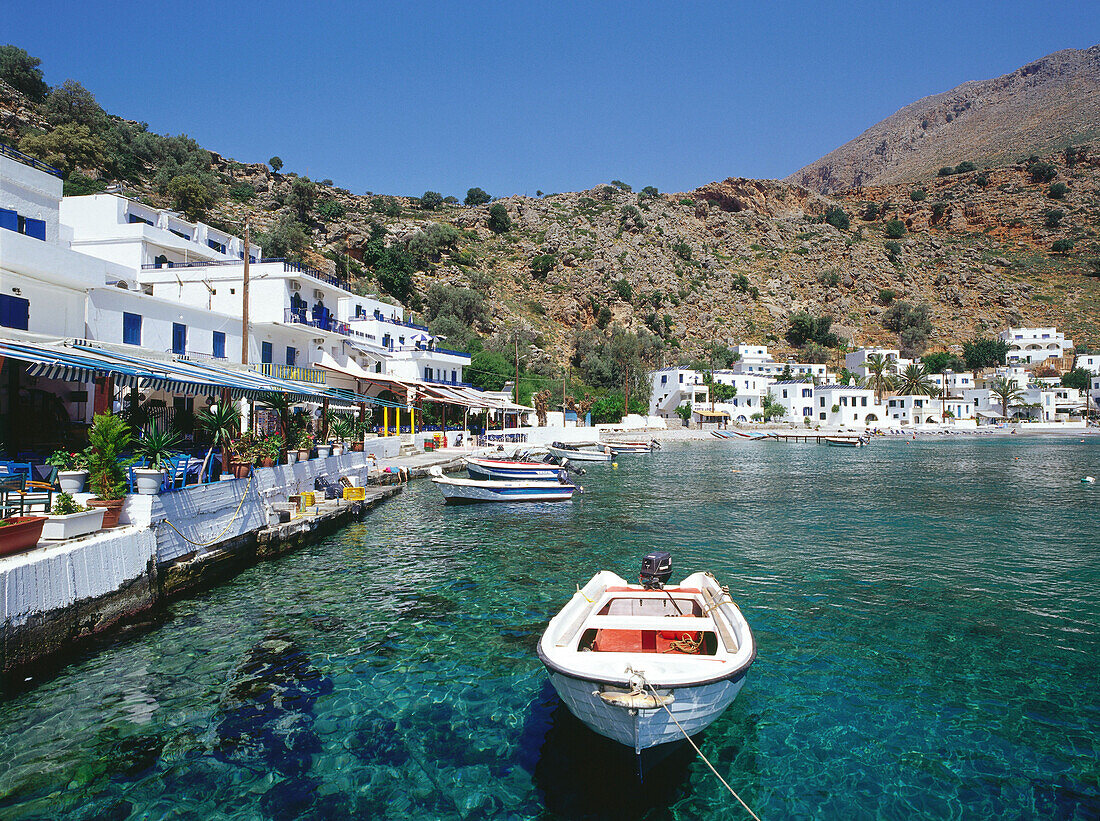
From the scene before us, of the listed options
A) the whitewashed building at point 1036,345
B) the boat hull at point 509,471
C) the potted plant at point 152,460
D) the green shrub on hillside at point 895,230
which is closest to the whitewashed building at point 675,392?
the boat hull at point 509,471

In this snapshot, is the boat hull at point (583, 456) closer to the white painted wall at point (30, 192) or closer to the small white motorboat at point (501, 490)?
the small white motorboat at point (501, 490)

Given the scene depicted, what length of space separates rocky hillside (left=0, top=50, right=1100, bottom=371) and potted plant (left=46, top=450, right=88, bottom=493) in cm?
6246

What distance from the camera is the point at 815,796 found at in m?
6.01

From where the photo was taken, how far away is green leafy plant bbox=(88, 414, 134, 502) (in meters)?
9.53

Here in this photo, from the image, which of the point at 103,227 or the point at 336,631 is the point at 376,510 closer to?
the point at 336,631

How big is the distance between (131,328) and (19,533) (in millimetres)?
17411

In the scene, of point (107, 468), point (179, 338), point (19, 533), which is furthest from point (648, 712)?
point (179, 338)

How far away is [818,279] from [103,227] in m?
124

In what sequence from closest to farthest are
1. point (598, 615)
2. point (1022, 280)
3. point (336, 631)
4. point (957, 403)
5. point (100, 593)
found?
point (598, 615) < point (100, 593) < point (336, 631) < point (957, 403) < point (1022, 280)

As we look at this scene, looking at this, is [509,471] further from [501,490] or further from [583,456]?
[583,456]

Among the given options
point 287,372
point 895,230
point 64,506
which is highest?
point 895,230

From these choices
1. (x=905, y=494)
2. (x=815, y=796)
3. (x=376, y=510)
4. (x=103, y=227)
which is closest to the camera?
(x=815, y=796)

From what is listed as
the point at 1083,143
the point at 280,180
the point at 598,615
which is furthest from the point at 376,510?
the point at 1083,143

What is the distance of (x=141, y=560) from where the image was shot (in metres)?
9.83
